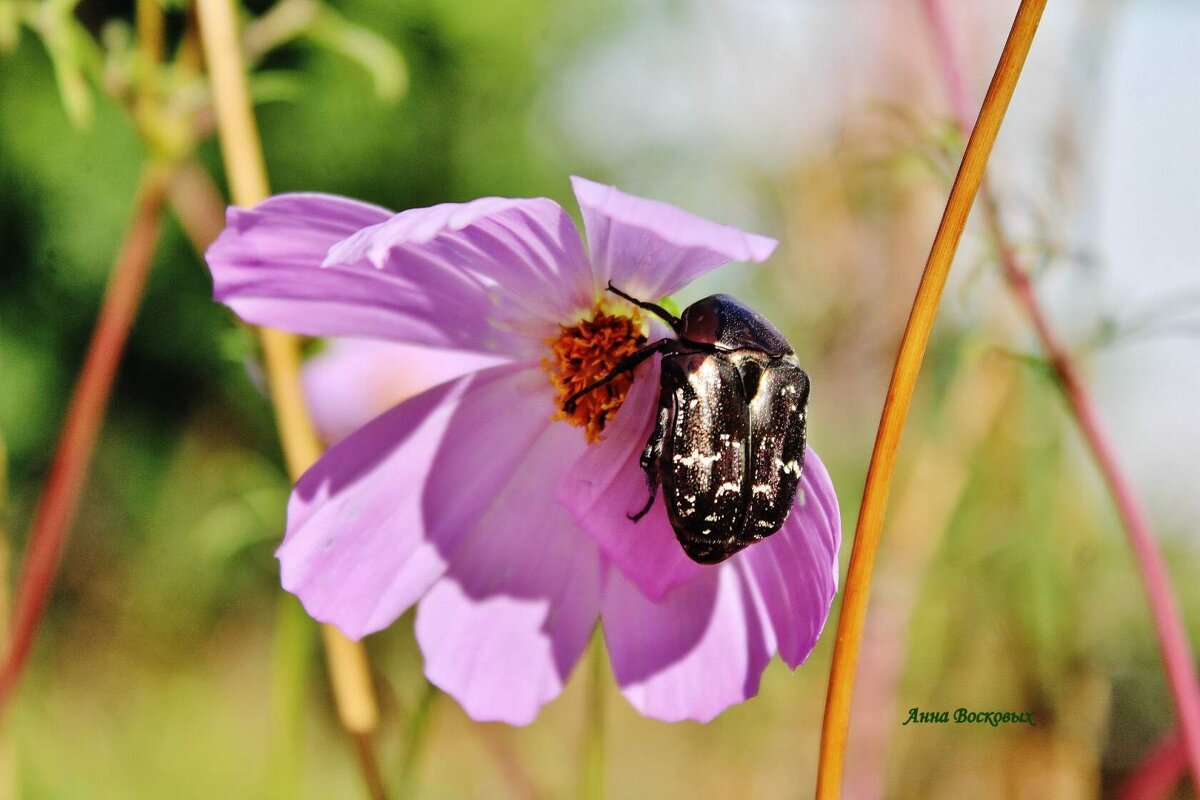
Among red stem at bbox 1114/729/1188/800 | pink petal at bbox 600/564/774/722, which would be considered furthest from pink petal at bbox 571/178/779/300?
red stem at bbox 1114/729/1188/800

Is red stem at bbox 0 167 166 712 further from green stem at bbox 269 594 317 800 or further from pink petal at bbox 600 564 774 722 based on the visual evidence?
pink petal at bbox 600 564 774 722

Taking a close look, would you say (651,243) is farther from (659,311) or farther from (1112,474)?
(1112,474)

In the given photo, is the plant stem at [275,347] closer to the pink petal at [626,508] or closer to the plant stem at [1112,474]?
the pink petal at [626,508]

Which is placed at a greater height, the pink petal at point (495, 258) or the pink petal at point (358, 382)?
the pink petal at point (358, 382)

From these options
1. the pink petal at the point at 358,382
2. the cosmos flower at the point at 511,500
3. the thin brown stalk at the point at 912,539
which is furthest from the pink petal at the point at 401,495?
the thin brown stalk at the point at 912,539

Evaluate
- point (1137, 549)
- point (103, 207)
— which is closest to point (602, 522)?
point (1137, 549)

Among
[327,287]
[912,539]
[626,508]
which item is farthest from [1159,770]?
[912,539]
